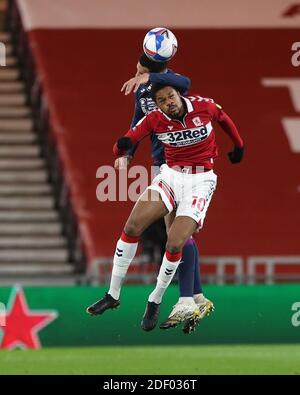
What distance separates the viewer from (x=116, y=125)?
22281 mm

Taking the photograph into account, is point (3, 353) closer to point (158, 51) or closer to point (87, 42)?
point (158, 51)

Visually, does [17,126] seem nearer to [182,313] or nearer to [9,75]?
[9,75]

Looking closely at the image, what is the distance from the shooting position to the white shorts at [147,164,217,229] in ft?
39.2

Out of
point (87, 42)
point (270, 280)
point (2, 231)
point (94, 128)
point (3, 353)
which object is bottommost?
point (3, 353)

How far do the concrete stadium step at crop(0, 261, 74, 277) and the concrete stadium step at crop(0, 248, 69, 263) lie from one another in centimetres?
6

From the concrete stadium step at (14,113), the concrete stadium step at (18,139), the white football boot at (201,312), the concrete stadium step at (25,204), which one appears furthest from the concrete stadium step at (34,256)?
the white football boot at (201,312)

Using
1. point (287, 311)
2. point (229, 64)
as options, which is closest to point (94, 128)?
point (229, 64)

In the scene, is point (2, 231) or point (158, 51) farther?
point (2, 231)

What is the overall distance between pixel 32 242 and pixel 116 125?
6.77 ft

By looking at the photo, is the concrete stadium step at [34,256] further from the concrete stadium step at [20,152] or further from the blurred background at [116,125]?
the concrete stadium step at [20,152]

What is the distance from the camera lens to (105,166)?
2177 centimetres

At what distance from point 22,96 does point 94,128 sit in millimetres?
1726

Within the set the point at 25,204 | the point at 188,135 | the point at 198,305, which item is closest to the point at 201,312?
the point at 198,305

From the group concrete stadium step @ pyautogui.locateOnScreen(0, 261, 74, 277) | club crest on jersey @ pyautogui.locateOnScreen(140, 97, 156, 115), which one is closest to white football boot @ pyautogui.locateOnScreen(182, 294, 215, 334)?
club crest on jersey @ pyautogui.locateOnScreen(140, 97, 156, 115)
